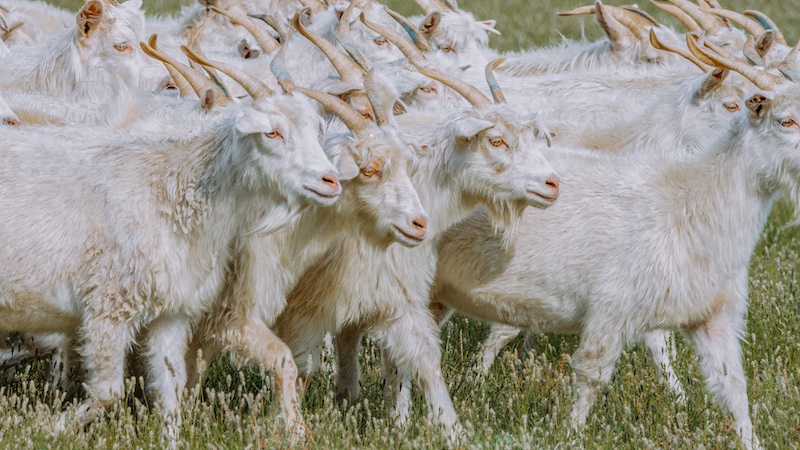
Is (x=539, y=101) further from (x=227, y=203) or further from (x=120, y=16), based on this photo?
(x=227, y=203)

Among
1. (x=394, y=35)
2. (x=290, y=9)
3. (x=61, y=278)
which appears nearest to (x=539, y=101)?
(x=394, y=35)

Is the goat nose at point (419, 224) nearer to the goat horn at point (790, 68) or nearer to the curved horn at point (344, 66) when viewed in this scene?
the curved horn at point (344, 66)

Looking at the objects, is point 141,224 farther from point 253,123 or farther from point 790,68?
point 790,68

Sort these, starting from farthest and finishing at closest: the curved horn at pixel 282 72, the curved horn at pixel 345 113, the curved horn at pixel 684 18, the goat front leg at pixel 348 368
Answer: the curved horn at pixel 684 18
the goat front leg at pixel 348 368
the curved horn at pixel 345 113
the curved horn at pixel 282 72

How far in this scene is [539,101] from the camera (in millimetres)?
8828

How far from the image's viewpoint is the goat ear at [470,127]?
6.23 metres

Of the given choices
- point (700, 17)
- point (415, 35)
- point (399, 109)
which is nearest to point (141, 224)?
point (399, 109)

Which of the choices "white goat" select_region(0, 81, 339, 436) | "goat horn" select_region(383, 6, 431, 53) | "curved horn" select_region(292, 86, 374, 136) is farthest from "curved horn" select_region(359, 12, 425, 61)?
"white goat" select_region(0, 81, 339, 436)

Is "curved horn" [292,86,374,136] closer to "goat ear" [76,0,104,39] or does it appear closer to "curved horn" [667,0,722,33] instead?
"goat ear" [76,0,104,39]

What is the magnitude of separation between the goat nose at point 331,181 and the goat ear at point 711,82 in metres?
3.24

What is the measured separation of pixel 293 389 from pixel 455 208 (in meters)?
1.25

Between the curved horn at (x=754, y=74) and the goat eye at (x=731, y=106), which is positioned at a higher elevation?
the curved horn at (x=754, y=74)

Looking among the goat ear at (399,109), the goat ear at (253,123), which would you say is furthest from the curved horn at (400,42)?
the goat ear at (253,123)

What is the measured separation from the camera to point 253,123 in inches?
215
